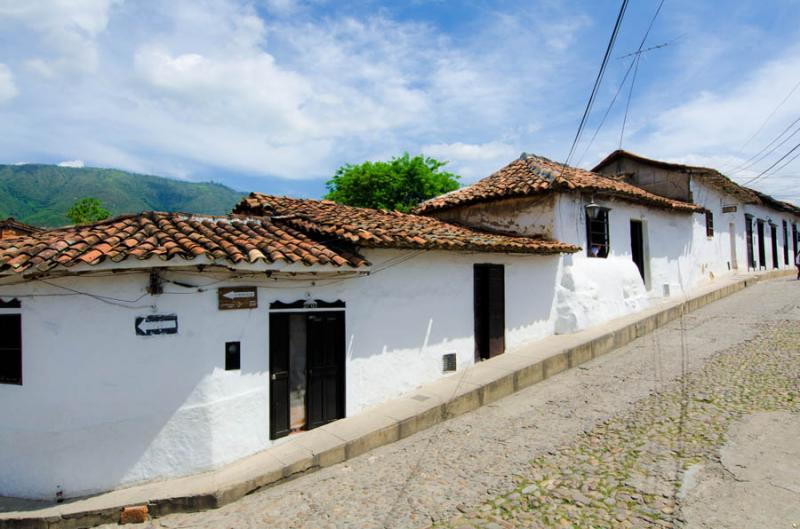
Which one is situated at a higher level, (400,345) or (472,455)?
(400,345)

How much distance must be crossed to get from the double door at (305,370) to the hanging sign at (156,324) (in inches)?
49.9

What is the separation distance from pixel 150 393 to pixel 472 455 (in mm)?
4063

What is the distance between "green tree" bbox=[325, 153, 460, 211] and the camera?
1013 inches

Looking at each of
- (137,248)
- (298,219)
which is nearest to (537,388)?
(298,219)

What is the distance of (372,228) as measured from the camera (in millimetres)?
7758

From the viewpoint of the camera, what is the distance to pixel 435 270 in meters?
8.31

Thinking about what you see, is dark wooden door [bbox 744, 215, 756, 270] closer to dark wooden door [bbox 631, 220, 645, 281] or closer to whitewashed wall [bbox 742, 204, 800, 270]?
whitewashed wall [bbox 742, 204, 800, 270]

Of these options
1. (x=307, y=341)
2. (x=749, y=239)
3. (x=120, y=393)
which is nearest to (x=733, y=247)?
(x=749, y=239)

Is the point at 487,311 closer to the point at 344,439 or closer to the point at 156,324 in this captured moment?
the point at 344,439

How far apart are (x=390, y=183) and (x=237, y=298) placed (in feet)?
67.8

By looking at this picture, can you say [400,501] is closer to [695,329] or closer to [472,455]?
[472,455]

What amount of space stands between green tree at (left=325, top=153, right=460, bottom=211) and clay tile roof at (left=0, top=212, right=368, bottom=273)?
1886 cm

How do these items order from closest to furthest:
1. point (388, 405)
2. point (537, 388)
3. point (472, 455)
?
point (472, 455), point (388, 405), point (537, 388)

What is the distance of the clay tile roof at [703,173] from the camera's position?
16.0 meters
